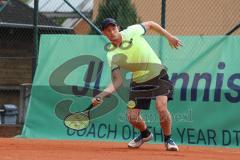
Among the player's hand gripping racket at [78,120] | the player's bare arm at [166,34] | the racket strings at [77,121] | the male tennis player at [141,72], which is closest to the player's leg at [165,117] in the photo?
the male tennis player at [141,72]

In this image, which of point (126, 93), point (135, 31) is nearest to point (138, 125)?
point (135, 31)

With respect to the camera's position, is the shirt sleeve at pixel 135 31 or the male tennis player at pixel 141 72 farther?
the shirt sleeve at pixel 135 31

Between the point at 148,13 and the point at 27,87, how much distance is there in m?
4.62

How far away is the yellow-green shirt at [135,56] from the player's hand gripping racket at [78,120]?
2.92ft

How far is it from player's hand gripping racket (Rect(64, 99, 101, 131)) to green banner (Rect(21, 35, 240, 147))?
0.48 m

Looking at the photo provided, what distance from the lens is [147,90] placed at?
913cm

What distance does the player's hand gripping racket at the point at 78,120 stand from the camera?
975 centimetres

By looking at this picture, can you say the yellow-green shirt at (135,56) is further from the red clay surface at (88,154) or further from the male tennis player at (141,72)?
the red clay surface at (88,154)

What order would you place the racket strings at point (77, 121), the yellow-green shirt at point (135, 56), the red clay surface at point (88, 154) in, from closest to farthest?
the red clay surface at point (88, 154)
the yellow-green shirt at point (135, 56)
the racket strings at point (77, 121)

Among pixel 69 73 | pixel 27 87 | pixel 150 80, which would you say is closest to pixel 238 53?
pixel 150 80

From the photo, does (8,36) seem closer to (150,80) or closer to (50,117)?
(50,117)

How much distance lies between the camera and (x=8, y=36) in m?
20.1

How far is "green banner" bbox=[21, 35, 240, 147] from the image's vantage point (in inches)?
409

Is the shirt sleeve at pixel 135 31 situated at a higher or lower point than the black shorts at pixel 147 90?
higher
